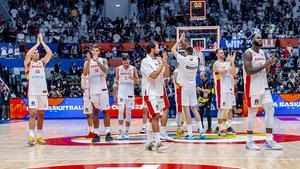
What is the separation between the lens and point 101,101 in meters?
11.8

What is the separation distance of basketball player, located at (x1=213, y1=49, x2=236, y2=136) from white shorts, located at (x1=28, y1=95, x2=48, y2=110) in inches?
171

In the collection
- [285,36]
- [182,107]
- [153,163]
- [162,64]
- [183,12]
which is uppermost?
[183,12]

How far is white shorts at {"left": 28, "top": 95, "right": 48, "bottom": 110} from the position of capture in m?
11.6

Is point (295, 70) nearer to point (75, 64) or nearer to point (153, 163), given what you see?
point (75, 64)

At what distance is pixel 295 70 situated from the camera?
1110 inches

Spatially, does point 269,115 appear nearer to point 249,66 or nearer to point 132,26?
point 249,66

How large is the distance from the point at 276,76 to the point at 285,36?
4.97 metres

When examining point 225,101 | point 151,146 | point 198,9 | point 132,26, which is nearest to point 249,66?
point 151,146

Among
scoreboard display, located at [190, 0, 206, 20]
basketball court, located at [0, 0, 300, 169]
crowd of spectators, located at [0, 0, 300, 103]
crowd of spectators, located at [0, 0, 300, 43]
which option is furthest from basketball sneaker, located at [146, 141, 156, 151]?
crowd of spectators, located at [0, 0, 300, 43]

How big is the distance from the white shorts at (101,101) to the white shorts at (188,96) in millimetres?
1758

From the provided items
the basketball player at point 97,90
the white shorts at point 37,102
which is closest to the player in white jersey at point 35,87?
the white shorts at point 37,102

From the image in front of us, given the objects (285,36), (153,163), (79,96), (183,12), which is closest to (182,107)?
(153,163)

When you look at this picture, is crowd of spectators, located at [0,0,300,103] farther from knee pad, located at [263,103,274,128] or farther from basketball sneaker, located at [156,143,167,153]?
basketball sneaker, located at [156,143,167,153]

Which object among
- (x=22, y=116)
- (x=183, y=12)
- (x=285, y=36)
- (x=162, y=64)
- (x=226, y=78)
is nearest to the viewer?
(x=162, y=64)
